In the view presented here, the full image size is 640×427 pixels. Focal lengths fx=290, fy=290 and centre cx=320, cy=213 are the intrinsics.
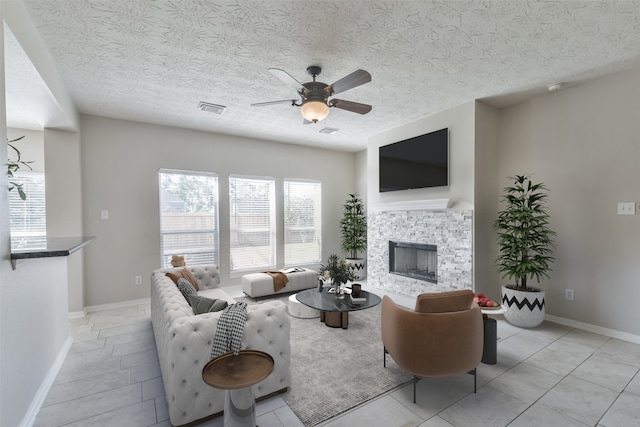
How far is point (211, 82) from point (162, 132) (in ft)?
6.87

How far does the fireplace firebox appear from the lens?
→ 4387 millimetres

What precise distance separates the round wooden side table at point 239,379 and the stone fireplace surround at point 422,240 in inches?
124

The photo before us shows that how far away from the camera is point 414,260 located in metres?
4.73

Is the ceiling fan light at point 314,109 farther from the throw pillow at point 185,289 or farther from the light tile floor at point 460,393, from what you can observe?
the light tile floor at point 460,393

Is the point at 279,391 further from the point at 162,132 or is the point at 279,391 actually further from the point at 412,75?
the point at 162,132

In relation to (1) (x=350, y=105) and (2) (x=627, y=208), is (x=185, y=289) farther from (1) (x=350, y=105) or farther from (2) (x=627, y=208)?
(2) (x=627, y=208)

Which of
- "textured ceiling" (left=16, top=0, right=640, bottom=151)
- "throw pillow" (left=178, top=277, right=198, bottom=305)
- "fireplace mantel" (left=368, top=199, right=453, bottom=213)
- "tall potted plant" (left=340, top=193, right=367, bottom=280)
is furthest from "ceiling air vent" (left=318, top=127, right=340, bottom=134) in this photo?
"throw pillow" (left=178, top=277, right=198, bottom=305)

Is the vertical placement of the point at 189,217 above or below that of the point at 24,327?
above

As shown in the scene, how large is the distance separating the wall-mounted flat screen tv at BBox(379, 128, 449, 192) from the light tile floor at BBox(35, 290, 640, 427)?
232 cm

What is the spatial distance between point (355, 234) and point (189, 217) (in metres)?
3.25

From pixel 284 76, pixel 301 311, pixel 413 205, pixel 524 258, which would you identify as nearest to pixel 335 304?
pixel 301 311

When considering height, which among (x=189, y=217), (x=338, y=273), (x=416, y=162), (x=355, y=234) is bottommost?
(x=338, y=273)

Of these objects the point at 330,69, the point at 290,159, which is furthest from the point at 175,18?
the point at 290,159

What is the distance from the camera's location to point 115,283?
445 centimetres
